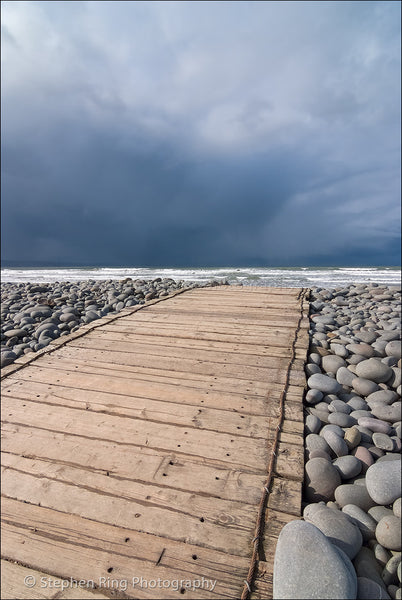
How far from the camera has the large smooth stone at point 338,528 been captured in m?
1.26

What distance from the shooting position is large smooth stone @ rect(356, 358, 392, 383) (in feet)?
9.12

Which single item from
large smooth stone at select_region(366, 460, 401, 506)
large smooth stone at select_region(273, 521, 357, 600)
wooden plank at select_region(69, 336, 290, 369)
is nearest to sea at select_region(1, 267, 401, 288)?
wooden plank at select_region(69, 336, 290, 369)

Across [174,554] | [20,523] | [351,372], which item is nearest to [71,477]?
[20,523]

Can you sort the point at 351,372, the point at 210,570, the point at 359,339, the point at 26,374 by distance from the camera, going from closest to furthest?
the point at 210,570
the point at 26,374
the point at 351,372
the point at 359,339

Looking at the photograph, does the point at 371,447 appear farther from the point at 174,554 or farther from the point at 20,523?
the point at 20,523

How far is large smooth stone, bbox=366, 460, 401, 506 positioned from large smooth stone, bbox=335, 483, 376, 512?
26mm

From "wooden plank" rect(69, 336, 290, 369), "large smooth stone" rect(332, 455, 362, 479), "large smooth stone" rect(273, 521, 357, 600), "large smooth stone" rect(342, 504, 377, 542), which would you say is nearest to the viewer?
"large smooth stone" rect(273, 521, 357, 600)

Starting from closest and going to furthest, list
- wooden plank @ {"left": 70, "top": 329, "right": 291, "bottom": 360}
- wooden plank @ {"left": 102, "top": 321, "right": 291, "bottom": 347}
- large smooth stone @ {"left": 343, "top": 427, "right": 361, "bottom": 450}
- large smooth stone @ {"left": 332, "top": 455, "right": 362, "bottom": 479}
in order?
large smooth stone @ {"left": 332, "top": 455, "right": 362, "bottom": 479} < large smooth stone @ {"left": 343, "top": 427, "right": 361, "bottom": 450} < wooden plank @ {"left": 70, "top": 329, "right": 291, "bottom": 360} < wooden plank @ {"left": 102, "top": 321, "right": 291, "bottom": 347}

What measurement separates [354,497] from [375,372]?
1528 millimetres

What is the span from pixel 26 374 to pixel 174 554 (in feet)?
6.44

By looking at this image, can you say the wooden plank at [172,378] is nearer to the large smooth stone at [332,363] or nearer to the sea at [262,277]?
the large smooth stone at [332,363]

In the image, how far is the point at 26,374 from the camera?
2580 mm

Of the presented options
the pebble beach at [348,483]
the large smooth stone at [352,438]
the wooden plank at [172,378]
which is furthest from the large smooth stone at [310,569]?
the wooden plank at [172,378]

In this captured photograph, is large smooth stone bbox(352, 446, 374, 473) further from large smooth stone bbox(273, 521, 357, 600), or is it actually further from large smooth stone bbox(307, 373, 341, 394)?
large smooth stone bbox(273, 521, 357, 600)
